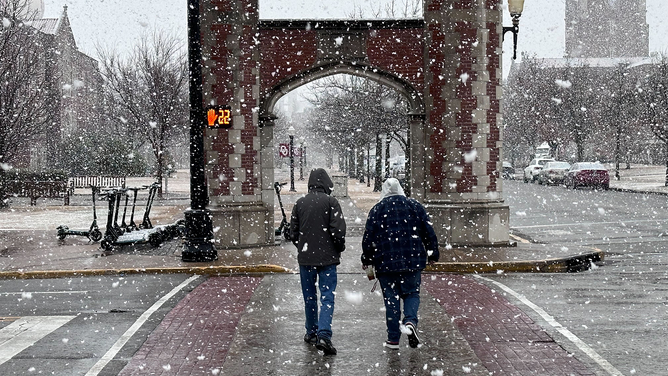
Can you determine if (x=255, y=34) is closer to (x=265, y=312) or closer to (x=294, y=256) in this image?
(x=294, y=256)

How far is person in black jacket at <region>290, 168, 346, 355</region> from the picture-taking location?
738 cm

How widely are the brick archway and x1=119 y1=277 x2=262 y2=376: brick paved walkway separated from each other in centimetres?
518

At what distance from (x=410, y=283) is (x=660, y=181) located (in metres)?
44.3

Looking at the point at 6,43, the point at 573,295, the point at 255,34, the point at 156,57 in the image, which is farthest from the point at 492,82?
the point at 156,57

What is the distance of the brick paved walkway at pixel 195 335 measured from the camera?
6.81 m

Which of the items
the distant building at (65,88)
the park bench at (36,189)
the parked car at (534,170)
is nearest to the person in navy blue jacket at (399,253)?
the park bench at (36,189)

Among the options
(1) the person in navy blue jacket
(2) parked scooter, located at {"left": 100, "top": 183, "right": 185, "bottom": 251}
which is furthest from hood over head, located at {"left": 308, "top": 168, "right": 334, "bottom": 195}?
(2) parked scooter, located at {"left": 100, "top": 183, "right": 185, "bottom": 251}

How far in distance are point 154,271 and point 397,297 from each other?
660 cm

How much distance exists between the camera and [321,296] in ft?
24.6

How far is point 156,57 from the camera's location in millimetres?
46812

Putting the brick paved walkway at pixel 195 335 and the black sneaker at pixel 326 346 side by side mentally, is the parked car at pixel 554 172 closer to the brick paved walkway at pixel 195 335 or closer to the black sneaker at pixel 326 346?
the brick paved walkway at pixel 195 335

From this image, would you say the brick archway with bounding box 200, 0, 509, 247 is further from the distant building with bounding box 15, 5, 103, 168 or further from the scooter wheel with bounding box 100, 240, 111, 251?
the distant building with bounding box 15, 5, 103, 168

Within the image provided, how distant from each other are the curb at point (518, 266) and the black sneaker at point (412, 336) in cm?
538

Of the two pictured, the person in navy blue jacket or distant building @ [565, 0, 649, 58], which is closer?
the person in navy blue jacket
